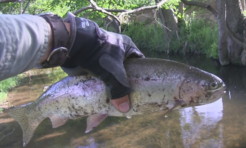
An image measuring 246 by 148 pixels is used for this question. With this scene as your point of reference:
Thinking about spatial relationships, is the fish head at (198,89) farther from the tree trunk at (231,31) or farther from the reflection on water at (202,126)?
the tree trunk at (231,31)

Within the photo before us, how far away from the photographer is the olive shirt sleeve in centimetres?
147

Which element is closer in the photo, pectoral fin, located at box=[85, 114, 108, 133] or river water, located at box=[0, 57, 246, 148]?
pectoral fin, located at box=[85, 114, 108, 133]

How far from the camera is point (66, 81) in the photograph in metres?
2.23

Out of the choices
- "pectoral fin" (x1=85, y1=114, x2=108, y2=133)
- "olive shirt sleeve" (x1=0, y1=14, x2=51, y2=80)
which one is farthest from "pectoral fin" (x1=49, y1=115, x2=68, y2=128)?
"olive shirt sleeve" (x1=0, y1=14, x2=51, y2=80)

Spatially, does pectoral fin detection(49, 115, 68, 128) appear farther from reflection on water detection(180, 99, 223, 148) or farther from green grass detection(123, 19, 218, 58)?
green grass detection(123, 19, 218, 58)

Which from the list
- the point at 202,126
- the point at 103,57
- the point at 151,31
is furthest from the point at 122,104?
the point at 151,31

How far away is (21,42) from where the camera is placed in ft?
4.96

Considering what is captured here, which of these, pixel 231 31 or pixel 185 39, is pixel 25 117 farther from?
pixel 185 39

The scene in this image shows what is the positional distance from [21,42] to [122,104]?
0.69m

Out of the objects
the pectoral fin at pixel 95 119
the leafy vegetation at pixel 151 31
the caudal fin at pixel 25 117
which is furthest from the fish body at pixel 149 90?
the leafy vegetation at pixel 151 31

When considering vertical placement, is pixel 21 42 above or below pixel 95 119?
above

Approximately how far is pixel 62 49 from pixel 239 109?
36.6 feet

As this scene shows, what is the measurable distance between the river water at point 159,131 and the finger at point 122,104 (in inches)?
310

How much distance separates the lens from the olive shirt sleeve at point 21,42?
147 cm
